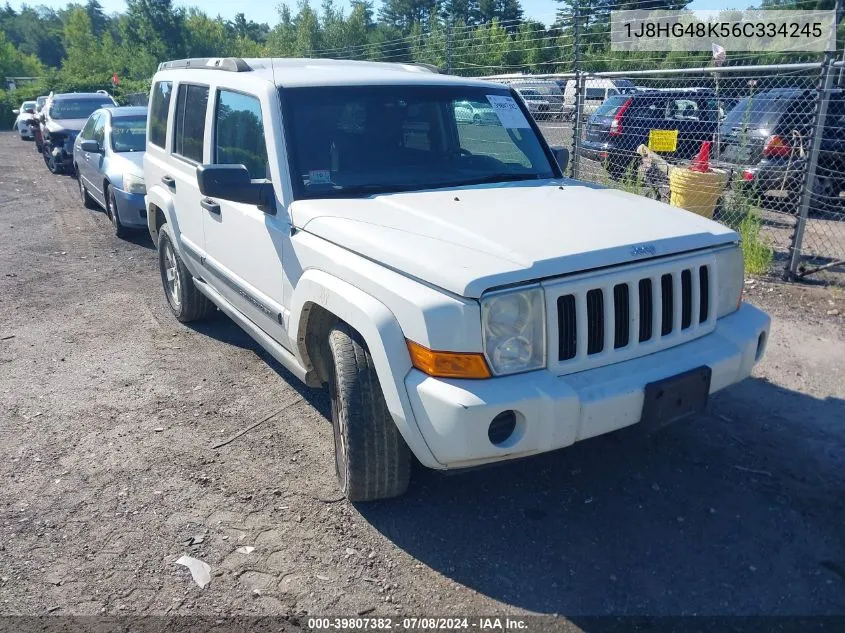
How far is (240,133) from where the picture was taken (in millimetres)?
4199

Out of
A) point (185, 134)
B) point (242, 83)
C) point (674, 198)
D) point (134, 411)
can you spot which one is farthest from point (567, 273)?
point (674, 198)

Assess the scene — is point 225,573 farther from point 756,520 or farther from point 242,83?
point 242,83

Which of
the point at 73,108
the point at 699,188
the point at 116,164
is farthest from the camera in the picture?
the point at 73,108

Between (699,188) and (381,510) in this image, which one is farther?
(699,188)

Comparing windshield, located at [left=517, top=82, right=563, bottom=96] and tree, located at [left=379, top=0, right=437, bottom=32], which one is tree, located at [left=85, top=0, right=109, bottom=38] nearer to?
tree, located at [left=379, top=0, right=437, bottom=32]

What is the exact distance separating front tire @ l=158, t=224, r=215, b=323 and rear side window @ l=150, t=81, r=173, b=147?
2.45 ft

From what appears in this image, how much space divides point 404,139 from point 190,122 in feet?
6.08

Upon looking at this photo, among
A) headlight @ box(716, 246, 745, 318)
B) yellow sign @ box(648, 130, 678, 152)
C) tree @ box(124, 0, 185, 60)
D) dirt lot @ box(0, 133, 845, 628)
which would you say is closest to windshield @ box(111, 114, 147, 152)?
dirt lot @ box(0, 133, 845, 628)

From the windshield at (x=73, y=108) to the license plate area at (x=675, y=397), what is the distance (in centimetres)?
1660

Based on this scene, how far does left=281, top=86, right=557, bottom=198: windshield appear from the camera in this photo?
148 inches

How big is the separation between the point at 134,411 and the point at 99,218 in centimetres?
744

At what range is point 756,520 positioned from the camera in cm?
328

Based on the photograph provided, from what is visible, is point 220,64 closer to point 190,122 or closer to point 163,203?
point 190,122

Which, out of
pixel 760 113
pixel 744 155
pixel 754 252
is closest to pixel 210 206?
pixel 754 252
